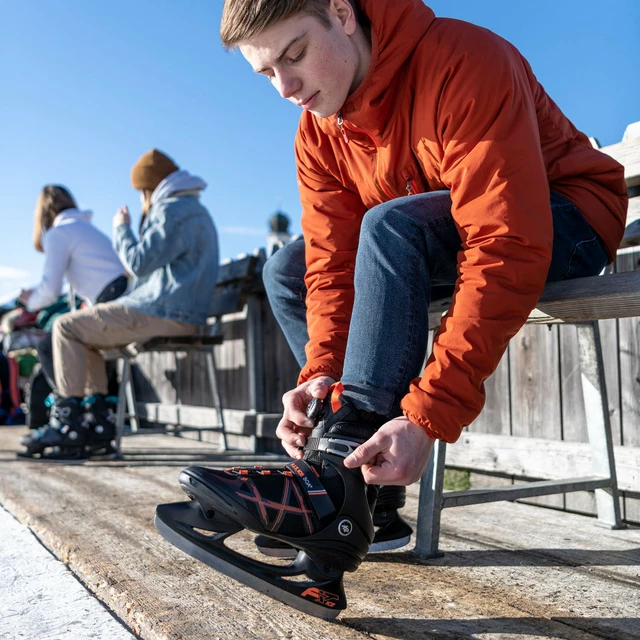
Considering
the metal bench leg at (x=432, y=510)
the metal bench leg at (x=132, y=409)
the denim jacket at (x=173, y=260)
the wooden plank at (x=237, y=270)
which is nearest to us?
the metal bench leg at (x=432, y=510)

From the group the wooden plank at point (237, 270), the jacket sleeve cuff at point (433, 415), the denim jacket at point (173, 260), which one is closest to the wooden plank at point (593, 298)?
the jacket sleeve cuff at point (433, 415)

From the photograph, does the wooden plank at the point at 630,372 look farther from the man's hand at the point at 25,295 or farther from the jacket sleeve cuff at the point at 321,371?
Answer: the man's hand at the point at 25,295

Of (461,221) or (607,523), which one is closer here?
(461,221)

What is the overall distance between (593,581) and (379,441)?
646mm

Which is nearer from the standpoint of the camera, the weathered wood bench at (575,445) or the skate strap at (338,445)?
the skate strap at (338,445)

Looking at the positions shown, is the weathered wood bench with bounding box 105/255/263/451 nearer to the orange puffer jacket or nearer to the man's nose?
the orange puffer jacket

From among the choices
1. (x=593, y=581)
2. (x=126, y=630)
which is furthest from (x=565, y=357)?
(x=126, y=630)

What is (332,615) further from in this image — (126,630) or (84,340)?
(84,340)

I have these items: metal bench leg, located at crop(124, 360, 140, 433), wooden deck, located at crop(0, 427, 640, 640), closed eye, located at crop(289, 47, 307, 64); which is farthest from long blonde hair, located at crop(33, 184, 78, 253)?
closed eye, located at crop(289, 47, 307, 64)

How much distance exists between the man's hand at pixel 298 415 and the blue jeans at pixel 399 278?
0.34 ft

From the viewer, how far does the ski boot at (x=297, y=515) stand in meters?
1.13

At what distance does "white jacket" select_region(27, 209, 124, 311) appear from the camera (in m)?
4.12

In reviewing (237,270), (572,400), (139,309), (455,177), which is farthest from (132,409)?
(455,177)

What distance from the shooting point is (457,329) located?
1.09 meters
